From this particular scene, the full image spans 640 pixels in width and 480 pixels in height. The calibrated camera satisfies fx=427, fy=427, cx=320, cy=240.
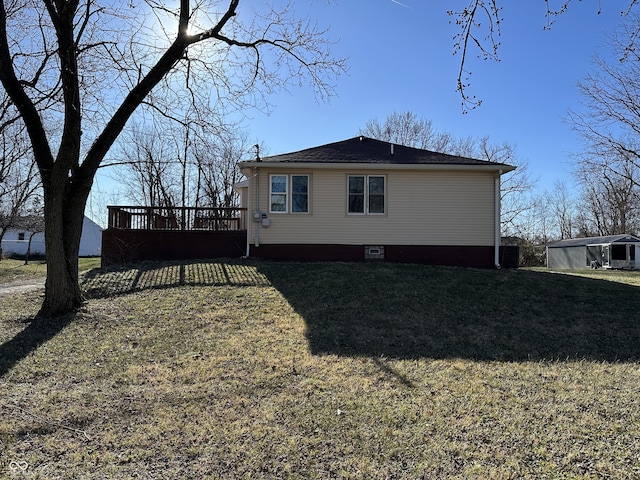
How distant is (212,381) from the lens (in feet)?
14.5

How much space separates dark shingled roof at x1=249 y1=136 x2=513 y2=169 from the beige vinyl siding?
322mm

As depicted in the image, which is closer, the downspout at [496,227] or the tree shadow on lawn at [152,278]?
the tree shadow on lawn at [152,278]

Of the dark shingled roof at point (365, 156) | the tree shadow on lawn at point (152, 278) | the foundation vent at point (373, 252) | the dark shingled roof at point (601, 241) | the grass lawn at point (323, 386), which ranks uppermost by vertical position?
the dark shingled roof at point (365, 156)

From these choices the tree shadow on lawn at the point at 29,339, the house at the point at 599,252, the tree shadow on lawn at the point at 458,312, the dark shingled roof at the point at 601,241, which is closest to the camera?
the tree shadow on lawn at the point at 29,339

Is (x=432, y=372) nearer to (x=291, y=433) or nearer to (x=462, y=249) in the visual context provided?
(x=291, y=433)

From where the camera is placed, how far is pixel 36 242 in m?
39.0

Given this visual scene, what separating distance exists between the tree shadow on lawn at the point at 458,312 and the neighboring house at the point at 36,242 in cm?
3474

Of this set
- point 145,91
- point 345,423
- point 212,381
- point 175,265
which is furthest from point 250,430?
point 175,265

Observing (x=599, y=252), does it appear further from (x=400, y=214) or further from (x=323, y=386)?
(x=323, y=386)

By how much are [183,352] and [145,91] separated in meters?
4.39

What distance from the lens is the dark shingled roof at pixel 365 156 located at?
12.3 metres

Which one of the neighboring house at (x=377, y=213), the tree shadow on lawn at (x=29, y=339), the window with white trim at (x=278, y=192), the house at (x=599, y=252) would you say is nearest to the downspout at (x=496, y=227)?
the neighboring house at (x=377, y=213)

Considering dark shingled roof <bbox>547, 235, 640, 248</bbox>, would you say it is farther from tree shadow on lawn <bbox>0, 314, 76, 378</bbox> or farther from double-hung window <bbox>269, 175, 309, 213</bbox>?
tree shadow on lawn <bbox>0, 314, 76, 378</bbox>

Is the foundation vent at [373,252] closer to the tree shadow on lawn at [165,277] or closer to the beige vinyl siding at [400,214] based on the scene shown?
the beige vinyl siding at [400,214]
